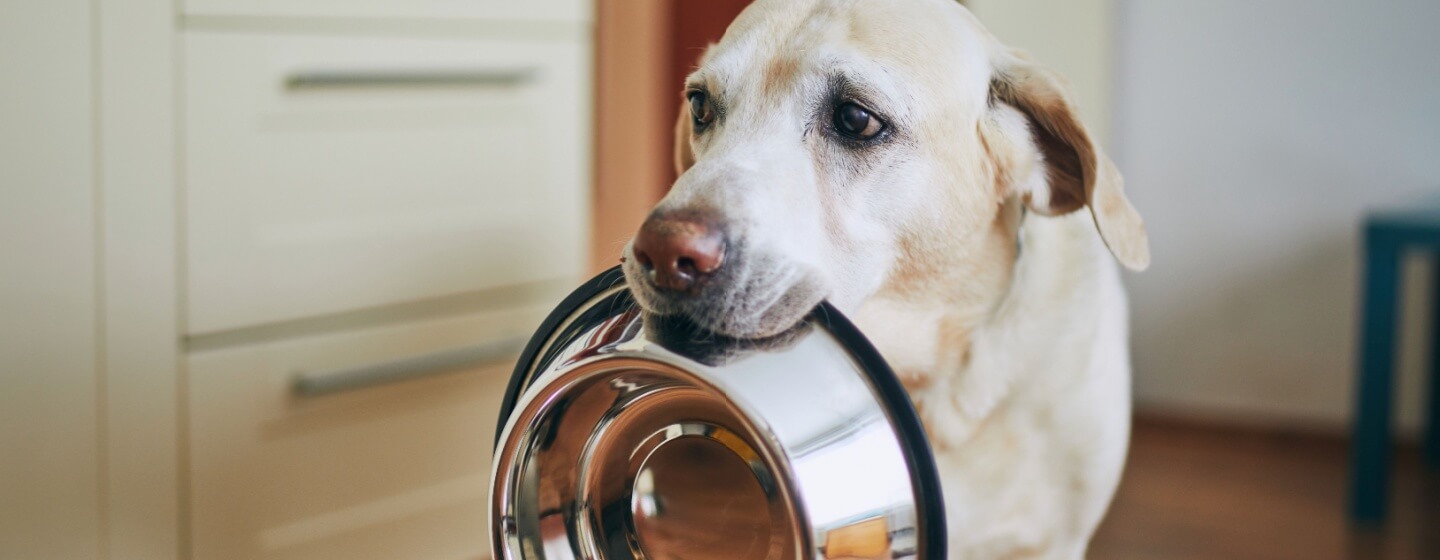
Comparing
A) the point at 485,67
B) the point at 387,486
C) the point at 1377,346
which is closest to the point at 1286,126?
the point at 1377,346

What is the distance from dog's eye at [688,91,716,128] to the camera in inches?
42.1

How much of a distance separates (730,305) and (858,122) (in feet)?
0.72

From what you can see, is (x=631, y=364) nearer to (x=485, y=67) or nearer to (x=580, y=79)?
(x=485, y=67)

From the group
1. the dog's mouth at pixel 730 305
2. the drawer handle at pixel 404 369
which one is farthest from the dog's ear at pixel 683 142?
the drawer handle at pixel 404 369

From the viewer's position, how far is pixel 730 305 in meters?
0.86

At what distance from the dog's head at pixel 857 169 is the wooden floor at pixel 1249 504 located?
3.50 ft

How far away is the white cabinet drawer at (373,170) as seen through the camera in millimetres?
1292

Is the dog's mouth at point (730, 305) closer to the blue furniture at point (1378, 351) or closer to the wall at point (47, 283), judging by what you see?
the wall at point (47, 283)

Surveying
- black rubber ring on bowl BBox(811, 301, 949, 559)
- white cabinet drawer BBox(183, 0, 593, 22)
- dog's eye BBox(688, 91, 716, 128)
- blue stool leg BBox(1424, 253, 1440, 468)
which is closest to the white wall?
blue stool leg BBox(1424, 253, 1440, 468)

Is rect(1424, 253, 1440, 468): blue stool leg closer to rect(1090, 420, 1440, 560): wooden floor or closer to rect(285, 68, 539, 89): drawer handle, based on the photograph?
rect(1090, 420, 1440, 560): wooden floor

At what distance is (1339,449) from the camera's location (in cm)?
251

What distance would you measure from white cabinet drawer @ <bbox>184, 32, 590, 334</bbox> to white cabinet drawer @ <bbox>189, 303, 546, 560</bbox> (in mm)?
57

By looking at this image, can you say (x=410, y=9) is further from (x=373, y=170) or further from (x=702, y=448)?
(x=702, y=448)

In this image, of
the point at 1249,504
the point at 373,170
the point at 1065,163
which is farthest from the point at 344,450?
the point at 1249,504
